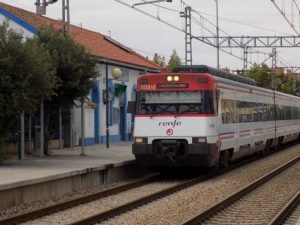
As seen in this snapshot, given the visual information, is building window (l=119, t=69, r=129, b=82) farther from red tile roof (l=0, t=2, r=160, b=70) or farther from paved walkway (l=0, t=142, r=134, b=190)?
paved walkway (l=0, t=142, r=134, b=190)

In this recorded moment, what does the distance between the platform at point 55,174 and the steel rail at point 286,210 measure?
529 cm

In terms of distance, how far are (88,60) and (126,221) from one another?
1136 cm

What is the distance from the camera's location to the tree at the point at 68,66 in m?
21.1

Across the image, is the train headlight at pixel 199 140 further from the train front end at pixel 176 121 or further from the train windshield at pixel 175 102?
the train windshield at pixel 175 102

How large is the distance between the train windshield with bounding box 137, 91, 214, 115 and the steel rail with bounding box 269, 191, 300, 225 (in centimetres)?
435

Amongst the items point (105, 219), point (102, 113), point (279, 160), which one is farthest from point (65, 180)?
point (102, 113)

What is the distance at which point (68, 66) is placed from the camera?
21.2 metres

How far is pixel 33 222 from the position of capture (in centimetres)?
1120

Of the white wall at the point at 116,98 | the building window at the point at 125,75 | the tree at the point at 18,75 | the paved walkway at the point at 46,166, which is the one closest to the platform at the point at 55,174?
the paved walkway at the point at 46,166

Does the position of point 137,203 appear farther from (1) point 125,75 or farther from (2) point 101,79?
(1) point 125,75

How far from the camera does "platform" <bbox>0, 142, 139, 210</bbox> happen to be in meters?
13.2

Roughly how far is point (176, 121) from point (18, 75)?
14.7 feet

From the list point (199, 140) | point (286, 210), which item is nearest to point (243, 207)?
point (286, 210)

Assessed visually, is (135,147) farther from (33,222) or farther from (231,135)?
(33,222)
